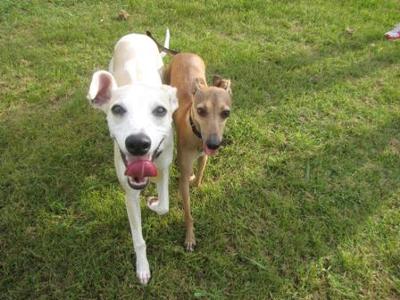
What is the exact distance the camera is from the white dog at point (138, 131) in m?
2.44

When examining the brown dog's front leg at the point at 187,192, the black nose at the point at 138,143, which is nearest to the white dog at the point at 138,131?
the black nose at the point at 138,143

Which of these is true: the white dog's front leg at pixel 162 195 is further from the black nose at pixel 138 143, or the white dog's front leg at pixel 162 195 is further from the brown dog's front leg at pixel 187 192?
the black nose at pixel 138 143

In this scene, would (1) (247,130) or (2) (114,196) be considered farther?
(1) (247,130)

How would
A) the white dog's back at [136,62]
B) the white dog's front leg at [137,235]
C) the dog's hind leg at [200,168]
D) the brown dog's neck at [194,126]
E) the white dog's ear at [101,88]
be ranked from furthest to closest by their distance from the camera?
the dog's hind leg at [200,168], the white dog's back at [136,62], the brown dog's neck at [194,126], the white dog's front leg at [137,235], the white dog's ear at [101,88]

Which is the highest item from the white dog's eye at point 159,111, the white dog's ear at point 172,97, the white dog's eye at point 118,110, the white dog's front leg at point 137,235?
the white dog's eye at point 118,110

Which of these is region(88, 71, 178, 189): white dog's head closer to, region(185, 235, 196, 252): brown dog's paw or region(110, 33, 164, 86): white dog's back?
region(110, 33, 164, 86): white dog's back

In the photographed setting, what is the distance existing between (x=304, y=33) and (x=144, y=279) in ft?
16.0

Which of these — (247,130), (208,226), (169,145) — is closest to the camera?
(169,145)

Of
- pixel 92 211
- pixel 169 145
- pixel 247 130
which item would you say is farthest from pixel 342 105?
pixel 92 211

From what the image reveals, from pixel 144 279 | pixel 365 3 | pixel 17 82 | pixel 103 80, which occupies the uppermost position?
pixel 103 80

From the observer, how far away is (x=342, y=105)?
5.27 m

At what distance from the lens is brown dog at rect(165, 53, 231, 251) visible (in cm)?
320

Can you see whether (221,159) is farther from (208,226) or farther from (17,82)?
(17,82)

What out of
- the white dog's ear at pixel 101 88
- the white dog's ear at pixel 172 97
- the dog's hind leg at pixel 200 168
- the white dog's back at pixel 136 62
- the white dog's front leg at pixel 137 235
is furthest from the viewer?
the dog's hind leg at pixel 200 168
